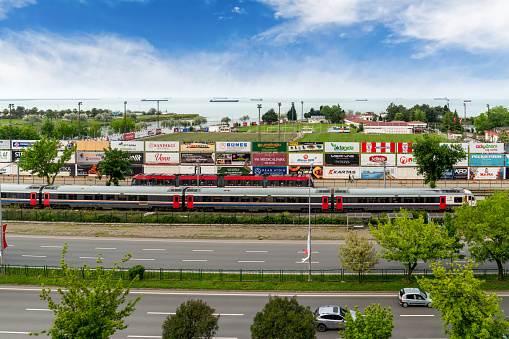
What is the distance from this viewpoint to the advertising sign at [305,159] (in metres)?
74.3

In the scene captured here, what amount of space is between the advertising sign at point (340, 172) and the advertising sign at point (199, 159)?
1985 cm

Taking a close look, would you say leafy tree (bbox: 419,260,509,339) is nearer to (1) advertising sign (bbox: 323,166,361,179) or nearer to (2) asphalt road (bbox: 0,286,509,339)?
(2) asphalt road (bbox: 0,286,509,339)

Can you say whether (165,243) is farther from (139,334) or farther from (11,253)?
(139,334)

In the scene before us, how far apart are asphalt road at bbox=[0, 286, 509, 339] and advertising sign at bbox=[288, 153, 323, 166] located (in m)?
46.0

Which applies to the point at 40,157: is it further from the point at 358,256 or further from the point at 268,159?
the point at 358,256

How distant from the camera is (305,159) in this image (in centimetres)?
7456

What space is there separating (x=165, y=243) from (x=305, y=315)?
23564mm

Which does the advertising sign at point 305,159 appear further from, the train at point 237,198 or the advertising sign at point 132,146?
the advertising sign at point 132,146

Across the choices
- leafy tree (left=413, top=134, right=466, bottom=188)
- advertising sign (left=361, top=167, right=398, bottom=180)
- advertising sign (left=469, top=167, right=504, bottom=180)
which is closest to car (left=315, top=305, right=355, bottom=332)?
leafy tree (left=413, top=134, right=466, bottom=188)

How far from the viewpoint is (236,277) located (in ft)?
104

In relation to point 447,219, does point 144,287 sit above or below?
below

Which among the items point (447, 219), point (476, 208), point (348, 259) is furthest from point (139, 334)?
point (447, 219)

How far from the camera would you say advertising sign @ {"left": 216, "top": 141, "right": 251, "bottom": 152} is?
250ft

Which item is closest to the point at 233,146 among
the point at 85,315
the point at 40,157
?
the point at 40,157
